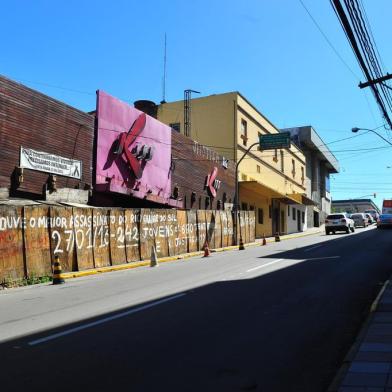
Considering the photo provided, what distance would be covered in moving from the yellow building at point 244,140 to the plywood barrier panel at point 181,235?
46.1ft

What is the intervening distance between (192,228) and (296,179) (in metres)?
36.4

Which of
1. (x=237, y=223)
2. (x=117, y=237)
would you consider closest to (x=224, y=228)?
Answer: (x=237, y=223)

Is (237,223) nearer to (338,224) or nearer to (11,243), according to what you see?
(338,224)

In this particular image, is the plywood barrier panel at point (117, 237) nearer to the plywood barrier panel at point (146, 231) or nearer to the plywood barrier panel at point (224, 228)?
the plywood barrier panel at point (146, 231)

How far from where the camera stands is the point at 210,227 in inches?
1160

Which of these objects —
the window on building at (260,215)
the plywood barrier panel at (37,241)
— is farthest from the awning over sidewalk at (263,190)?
the plywood barrier panel at (37,241)

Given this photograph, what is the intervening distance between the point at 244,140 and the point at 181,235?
18.3m

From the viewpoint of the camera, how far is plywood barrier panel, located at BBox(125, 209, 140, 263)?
2095 centimetres

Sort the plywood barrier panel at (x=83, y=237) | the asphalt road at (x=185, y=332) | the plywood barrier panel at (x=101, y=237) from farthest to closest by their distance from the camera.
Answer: the plywood barrier panel at (x=101, y=237) → the plywood barrier panel at (x=83, y=237) → the asphalt road at (x=185, y=332)

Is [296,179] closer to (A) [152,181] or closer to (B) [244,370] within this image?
(A) [152,181]

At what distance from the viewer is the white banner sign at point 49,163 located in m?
18.3

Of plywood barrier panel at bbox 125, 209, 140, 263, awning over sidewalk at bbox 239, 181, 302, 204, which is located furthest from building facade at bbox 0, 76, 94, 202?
awning over sidewalk at bbox 239, 181, 302, 204

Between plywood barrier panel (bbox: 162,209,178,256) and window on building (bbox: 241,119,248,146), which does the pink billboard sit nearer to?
plywood barrier panel (bbox: 162,209,178,256)

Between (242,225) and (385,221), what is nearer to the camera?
(242,225)
